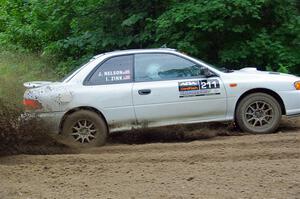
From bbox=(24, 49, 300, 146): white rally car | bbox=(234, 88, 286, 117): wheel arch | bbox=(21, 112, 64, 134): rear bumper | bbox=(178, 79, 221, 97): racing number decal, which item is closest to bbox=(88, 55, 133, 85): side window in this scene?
bbox=(24, 49, 300, 146): white rally car

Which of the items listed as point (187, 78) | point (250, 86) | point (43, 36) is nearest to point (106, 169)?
point (187, 78)

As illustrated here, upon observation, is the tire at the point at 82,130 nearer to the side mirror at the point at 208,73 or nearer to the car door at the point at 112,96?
the car door at the point at 112,96

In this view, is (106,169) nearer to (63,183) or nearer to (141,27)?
(63,183)

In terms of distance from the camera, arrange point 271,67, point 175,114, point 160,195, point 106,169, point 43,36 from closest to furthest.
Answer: point 160,195, point 106,169, point 175,114, point 271,67, point 43,36

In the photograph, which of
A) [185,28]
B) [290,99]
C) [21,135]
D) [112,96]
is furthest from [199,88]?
[185,28]

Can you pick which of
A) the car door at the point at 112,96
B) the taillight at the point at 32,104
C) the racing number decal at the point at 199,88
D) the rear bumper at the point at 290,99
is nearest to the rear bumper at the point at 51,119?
the taillight at the point at 32,104

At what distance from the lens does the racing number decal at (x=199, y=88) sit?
29.0ft

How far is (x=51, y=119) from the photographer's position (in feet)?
28.6

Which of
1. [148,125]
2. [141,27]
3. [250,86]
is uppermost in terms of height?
[141,27]

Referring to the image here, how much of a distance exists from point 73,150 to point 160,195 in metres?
3.06

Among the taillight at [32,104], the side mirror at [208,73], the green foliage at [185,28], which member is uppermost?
the green foliage at [185,28]

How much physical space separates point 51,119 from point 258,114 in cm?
341

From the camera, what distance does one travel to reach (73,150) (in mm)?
8500

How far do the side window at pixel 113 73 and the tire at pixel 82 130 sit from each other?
595mm
